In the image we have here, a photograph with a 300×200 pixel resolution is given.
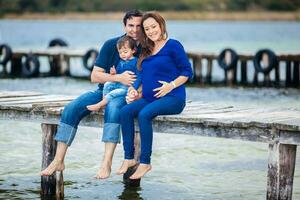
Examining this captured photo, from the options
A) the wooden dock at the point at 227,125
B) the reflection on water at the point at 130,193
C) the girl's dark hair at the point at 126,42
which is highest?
the girl's dark hair at the point at 126,42

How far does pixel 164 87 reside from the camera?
395 inches

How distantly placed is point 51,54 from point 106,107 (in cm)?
2392

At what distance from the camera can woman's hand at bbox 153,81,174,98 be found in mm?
10031

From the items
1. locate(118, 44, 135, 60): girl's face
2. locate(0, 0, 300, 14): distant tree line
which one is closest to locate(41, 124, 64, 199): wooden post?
locate(118, 44, 135, 60): girl's face

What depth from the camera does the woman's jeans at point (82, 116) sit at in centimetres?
1004

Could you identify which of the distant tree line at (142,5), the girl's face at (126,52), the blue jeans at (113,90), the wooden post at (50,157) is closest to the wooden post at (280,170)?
the blue jeans at (113,90)

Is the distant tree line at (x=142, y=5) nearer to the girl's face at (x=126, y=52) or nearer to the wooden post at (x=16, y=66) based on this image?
the wooden post at (x=16, y=66)

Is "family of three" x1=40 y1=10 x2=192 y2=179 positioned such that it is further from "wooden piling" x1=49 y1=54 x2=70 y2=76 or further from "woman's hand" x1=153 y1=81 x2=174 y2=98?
"wooden piling" x1=49 y1=54 x2=70 y2=76

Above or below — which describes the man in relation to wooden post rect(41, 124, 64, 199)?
above

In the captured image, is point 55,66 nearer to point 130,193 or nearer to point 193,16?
point 130,193

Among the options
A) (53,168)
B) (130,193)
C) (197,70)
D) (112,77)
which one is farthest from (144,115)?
(197,70)

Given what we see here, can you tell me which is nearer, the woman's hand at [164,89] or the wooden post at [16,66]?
the woman's hand at [164,89]

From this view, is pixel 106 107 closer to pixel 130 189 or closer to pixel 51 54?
pixel 130 189

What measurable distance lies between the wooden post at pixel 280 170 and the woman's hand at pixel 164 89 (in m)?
1.21
